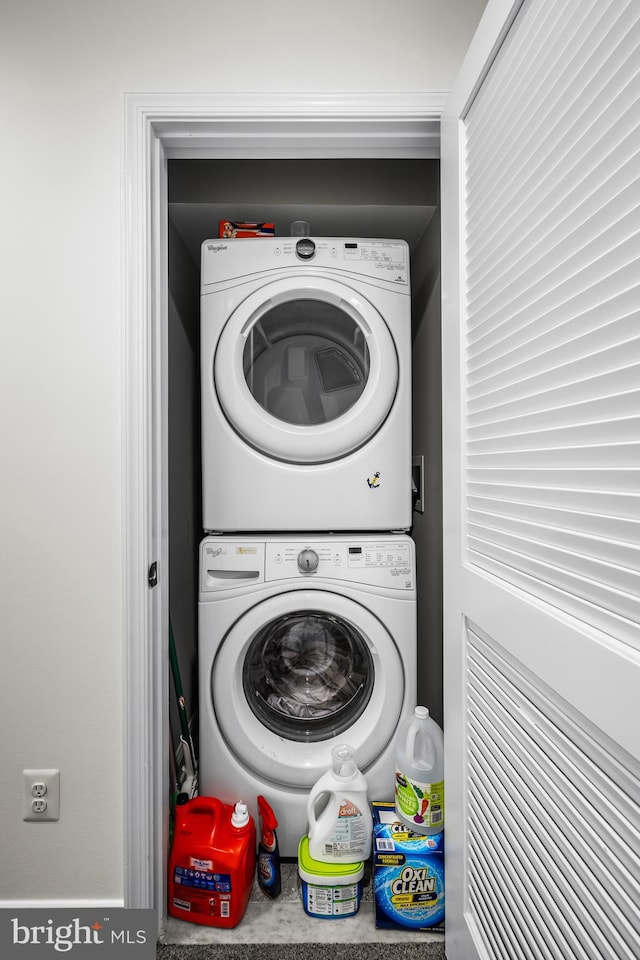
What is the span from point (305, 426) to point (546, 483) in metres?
1.00

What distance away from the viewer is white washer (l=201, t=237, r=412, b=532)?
5.34 feet

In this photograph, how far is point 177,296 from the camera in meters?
2.05

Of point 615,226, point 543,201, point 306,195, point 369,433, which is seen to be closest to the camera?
point 615,226

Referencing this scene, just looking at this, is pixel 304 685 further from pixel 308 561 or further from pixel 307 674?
pixel 308 561

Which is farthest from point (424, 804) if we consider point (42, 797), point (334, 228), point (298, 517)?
point (334, 228)

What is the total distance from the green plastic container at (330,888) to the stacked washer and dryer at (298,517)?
7.3 inches

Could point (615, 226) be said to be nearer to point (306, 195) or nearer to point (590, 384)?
point (590, 384)

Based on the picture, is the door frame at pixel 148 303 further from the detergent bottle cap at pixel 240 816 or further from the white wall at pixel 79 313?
the detergent bottle cap at pixel 240 816

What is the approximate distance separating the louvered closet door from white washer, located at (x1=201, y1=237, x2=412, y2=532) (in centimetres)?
49

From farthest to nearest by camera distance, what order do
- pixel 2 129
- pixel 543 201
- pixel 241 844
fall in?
pixel 241 844
pixel 2 129
pixel 543 201

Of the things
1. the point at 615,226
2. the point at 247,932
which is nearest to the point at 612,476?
the point at 615,226

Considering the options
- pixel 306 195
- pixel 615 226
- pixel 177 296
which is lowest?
pixel 615 226

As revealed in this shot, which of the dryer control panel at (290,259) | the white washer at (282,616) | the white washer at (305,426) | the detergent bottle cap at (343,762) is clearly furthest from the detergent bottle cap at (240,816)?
the dryer control panel at (290,259)

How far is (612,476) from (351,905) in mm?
1361
